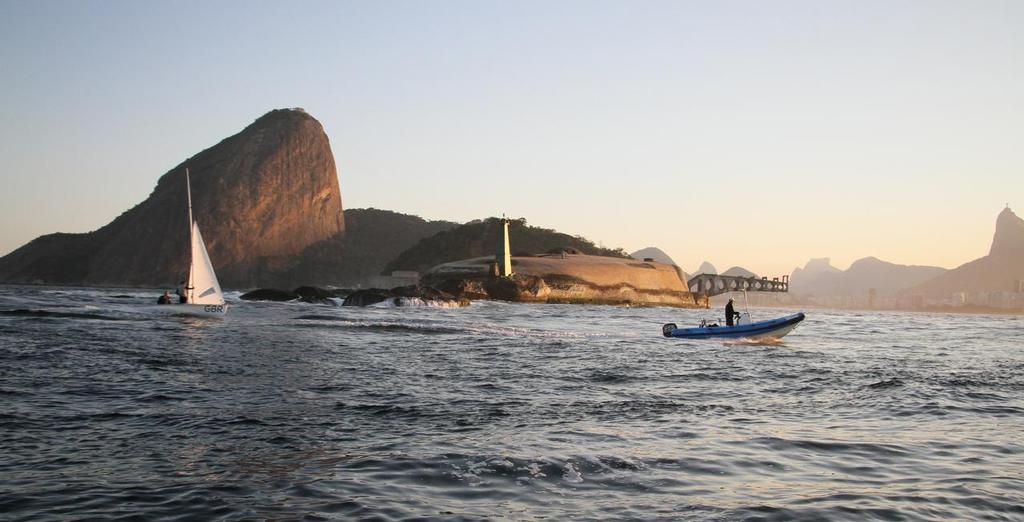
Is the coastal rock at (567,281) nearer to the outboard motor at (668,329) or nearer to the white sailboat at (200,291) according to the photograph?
the white sailboat at (200,291)

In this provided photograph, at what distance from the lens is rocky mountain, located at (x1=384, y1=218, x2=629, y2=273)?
145000 mm

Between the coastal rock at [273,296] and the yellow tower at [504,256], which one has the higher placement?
the yellow tower at [504,256]

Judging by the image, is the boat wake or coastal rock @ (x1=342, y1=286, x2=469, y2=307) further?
coastal rock @ (x1=342, y1=286, x2=469, y2=307)

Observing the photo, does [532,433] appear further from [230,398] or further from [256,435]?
[230,398]

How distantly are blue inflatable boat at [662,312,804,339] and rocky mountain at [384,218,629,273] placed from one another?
10343 centimetres

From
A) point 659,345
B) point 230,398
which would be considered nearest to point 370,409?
point 230,398

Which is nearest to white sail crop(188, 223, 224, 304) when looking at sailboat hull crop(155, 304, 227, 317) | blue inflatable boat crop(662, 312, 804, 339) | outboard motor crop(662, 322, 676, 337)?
sailboat hull crop(155, 304, 227, 317)

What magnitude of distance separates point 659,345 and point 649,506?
922 inches

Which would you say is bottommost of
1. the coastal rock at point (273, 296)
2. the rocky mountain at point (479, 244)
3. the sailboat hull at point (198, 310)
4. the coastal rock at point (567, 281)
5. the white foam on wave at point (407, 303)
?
the sailboat hull at point (198, 310)

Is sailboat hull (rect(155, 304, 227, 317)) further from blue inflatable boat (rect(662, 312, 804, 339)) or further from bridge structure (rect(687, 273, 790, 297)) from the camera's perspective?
bridge structure (rect(687, 273, 790, 297))

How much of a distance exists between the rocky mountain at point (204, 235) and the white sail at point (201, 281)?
141 m

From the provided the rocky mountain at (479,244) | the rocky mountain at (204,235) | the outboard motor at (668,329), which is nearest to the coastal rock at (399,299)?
the outboard motor at (668,329)

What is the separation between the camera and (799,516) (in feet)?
24.0

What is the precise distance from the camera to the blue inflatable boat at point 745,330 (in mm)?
32781
